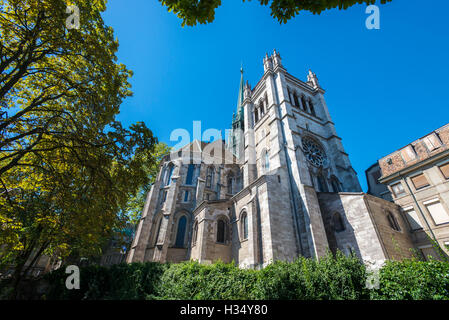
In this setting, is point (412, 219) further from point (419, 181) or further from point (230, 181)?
point (230, 181)

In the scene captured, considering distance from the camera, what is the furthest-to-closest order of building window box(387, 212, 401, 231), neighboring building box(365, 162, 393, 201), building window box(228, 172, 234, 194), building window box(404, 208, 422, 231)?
1. building window box(228, 172, 234, 194)
2. neighboring building box(365, 162, 393, 201)
3. building window box(404, 208, 422, 231)
4. building window box(387, 212, 401, 231)

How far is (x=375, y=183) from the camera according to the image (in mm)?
21047

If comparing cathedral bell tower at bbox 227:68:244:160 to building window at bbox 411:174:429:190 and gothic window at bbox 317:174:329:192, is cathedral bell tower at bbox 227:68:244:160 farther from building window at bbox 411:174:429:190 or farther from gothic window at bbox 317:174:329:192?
building window at bbox 411:174:429:190

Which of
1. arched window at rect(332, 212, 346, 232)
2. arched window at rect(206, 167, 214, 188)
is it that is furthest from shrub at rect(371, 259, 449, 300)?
arched window at rect(206, 167, 214, 188)

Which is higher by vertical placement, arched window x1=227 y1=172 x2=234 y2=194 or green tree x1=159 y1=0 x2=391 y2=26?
arched window x1=227 y1=172 x2=234 y2=194

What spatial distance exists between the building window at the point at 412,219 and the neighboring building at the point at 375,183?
3277 mm

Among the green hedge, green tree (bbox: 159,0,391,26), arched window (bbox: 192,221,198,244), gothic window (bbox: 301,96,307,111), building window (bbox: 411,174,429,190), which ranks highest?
gothic window (bbox: 301,96,307,111)

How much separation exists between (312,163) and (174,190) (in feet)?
49.5

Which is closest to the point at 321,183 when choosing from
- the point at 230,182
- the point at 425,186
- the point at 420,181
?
the point at 420,181

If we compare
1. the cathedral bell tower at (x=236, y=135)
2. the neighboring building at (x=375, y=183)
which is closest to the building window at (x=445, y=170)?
the neighboring building at (x=375, y=183)

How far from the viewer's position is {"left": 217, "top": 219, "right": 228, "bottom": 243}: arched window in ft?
57.0

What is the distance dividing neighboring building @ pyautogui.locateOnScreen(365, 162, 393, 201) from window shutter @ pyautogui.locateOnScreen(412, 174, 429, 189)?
331cm
